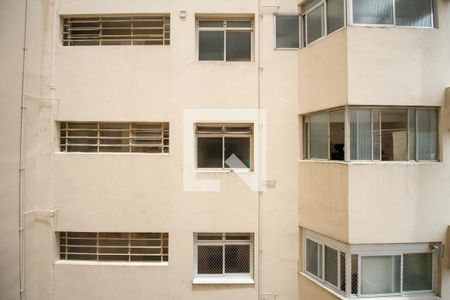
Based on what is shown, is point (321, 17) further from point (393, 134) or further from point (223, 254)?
point (223, 254)

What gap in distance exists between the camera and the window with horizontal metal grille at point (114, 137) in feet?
25.8

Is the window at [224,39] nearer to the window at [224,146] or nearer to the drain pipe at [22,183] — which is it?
the window at [224,146]

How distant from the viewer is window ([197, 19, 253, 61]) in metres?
7.96

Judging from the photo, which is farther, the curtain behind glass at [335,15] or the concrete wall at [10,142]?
the concrete wall at [10,142]

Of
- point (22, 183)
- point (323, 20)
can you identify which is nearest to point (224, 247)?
point (22, 183)

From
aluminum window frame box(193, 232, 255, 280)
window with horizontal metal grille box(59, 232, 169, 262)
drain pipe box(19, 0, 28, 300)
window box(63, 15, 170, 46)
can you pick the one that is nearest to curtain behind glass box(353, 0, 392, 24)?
window box(63, 15, 170, 46)

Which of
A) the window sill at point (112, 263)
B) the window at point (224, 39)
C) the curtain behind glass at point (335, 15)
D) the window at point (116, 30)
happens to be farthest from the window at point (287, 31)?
the window sill at point (112, 263)

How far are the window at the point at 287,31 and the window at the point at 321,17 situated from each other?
0.73 feet

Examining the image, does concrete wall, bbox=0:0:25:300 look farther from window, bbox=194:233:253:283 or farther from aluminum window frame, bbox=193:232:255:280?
window, bbox=194:233:253:283

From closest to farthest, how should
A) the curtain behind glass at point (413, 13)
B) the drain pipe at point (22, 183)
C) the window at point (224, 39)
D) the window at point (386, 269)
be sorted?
the window at point (386, 269), the curtain behind glass at point (413, 13), the drain pipe at point (22, 183), the window at point (224, 39)

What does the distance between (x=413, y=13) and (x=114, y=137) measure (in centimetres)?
734

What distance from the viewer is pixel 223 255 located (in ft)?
25.4

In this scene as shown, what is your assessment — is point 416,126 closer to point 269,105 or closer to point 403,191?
point 403,191

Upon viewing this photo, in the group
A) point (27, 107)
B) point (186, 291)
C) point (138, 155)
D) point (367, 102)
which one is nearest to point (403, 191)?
point (367, 102)
